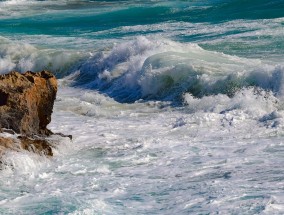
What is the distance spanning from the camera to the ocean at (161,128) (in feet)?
25.8

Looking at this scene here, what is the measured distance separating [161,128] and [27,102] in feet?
8.49

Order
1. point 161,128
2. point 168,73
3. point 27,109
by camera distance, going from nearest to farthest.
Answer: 1. point 27,109
2. point 161,128
3. point 168,73

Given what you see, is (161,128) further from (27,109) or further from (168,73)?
(168,73)

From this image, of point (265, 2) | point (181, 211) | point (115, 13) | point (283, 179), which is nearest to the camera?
point (181, 211)

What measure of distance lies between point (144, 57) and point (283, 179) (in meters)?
10.3

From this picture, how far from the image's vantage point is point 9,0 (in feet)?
157

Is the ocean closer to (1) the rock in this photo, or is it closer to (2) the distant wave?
(2) the distant wave

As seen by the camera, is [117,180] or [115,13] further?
[115,13]

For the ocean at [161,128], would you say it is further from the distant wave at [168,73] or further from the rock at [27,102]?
the rock at [27,102]

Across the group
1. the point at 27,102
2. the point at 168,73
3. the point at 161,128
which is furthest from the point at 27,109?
the point at 168,73

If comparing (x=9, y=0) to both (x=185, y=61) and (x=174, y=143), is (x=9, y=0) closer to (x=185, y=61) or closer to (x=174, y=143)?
(x=185, y=61)

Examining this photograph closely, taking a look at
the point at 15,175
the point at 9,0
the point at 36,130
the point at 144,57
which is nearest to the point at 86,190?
the point at 15,175

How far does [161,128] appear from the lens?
11.7 meters

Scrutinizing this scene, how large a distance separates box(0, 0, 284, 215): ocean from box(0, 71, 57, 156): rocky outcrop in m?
0.24
